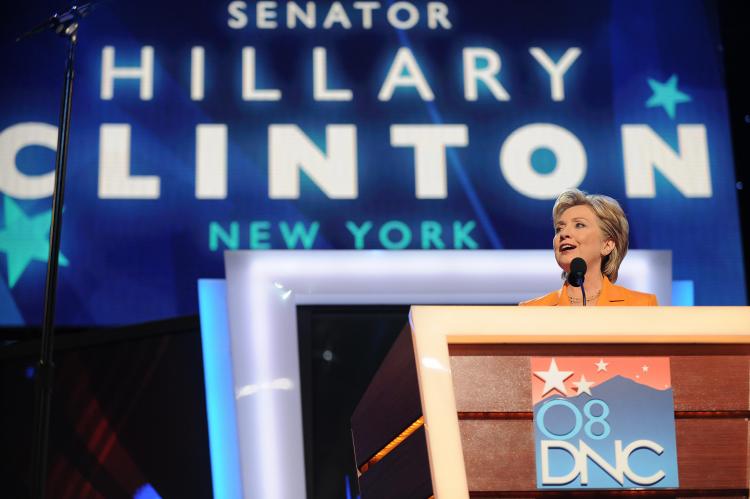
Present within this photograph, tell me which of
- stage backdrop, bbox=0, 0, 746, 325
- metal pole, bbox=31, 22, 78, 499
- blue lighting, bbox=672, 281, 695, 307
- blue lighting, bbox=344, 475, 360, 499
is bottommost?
blue lighting, bbox=344, 475, 360, 499

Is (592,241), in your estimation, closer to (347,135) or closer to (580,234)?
(580,234)

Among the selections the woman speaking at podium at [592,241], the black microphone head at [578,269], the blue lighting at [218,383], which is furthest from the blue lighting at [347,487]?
the black microphone head at [578,269]

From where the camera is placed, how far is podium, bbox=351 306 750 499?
4.18 feet

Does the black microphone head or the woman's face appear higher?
the woman's face

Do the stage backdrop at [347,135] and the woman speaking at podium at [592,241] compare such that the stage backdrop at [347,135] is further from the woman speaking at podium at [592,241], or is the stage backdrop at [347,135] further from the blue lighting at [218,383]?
the woman speaking at podium at [592,241]

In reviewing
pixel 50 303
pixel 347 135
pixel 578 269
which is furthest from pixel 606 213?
pixel 347 135

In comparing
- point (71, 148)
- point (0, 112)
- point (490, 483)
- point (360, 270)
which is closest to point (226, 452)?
point (360, 270)

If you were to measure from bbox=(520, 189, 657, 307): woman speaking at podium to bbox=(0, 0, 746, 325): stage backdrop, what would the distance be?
2.51 metres

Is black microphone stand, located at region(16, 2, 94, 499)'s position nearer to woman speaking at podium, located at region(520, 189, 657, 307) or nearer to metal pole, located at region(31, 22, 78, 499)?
metal pole, located at region(31, 22, 78, 499)

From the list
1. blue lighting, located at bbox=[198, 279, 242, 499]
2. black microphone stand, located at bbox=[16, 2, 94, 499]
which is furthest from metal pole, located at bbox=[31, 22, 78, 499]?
blue lighting, located at bbox=[198, 279, 242, 499]

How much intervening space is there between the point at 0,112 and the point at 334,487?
2.62m

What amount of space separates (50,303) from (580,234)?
5.23 ft

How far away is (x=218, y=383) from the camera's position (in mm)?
A: 4242

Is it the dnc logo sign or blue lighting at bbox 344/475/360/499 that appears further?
blue lighting at bbox 344/475/360/499
